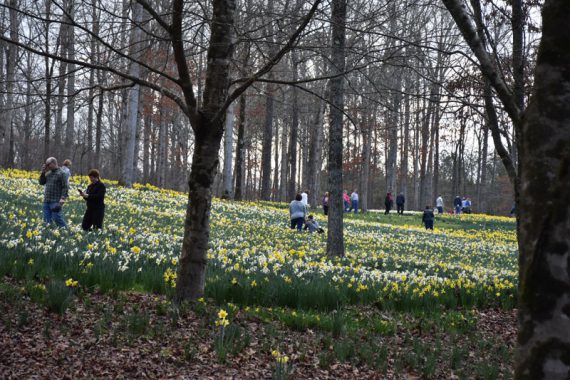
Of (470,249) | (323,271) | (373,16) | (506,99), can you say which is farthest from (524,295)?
(470,249)

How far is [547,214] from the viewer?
2379 mm

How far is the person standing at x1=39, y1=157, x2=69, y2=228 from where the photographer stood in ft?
33.6

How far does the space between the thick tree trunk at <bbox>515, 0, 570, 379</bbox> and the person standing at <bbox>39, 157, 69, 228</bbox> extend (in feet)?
31.4

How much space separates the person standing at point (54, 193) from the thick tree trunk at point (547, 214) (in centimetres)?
958

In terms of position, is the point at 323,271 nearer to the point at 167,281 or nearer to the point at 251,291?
the point at 251,291

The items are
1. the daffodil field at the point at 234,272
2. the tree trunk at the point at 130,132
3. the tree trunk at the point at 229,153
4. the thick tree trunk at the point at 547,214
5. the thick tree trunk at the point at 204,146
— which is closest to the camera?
the thick tree trunk at the point at 547,214

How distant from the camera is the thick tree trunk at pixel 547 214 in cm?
230

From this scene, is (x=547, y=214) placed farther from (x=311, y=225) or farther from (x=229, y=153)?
(x=229, y=153)

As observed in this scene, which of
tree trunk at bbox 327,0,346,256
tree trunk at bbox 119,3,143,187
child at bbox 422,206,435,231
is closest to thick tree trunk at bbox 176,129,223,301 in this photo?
tree trunk at bbox 327,0,346,256

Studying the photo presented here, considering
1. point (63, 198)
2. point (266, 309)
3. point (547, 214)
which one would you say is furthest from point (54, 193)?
point (547, 214)

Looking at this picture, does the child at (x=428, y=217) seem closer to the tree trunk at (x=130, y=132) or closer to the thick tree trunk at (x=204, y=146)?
the tree trunk at (x=130, y=132)

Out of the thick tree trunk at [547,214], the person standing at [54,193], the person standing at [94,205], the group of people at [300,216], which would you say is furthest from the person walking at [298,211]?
the thick tree trunk at [547,214]

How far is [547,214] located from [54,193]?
993 cm

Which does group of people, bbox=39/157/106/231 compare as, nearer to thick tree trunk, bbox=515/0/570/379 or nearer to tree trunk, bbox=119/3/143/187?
thick tree trunk, bbox=515/0/570/379
